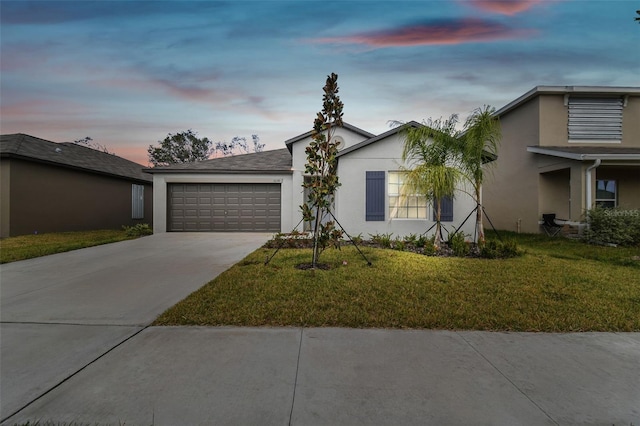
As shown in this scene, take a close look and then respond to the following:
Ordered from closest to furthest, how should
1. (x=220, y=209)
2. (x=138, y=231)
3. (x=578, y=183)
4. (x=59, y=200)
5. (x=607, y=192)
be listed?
(x=578, y=183) → (x=607, y=192) → (x=138, y=231) → (x=59, y=200) → (x=220, y=209)

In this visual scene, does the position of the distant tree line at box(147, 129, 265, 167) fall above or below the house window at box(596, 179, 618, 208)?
above

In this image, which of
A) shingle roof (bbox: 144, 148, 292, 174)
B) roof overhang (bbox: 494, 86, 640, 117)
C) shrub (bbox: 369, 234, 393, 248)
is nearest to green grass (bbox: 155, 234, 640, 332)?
shrub (bbox: 369, 234, 393, 248)

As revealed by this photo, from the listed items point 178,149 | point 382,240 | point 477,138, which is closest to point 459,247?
point 382,240

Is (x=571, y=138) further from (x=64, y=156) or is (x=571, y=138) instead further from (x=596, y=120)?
(x=64, y=156)

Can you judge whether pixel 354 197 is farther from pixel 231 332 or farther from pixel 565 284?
pixel 231 332

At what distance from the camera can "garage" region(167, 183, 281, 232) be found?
42.7 feet

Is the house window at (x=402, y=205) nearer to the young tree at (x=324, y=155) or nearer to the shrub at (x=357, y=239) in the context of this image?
the shrub at (x=357, y=239)

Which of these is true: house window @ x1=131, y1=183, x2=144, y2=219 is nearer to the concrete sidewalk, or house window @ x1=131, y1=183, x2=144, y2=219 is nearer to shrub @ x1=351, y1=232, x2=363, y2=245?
shrub @ x1=351, y1=232, x2=363, y2=245

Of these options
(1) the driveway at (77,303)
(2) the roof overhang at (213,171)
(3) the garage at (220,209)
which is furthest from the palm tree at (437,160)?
(3) the garage at (220,209)

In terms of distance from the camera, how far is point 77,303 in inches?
159

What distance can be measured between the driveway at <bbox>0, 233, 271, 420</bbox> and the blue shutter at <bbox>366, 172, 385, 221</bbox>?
4.40m

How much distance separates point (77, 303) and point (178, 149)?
30711 mm

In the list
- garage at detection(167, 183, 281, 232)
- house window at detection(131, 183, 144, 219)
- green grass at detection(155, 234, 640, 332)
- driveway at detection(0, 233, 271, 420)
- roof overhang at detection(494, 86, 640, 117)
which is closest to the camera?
driveway at detection(0, 233, 271, 420)

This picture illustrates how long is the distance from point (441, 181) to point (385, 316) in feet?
16.5
